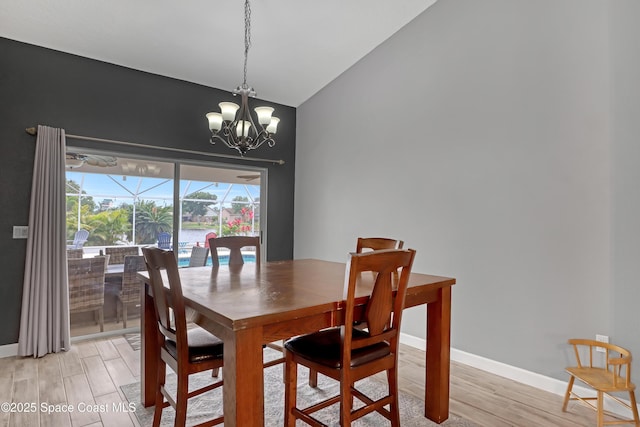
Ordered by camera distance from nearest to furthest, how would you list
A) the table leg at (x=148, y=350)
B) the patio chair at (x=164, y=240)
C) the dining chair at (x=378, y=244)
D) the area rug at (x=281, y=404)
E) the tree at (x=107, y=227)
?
the area rug at (x=281, y=404), the table leg at (x=148, y=350), the dining chair at (x=378, y=244), the tree at (x=107, y=227), the patio chair at (x=164, y=240)

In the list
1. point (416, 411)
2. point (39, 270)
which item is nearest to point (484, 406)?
point (416, 411)

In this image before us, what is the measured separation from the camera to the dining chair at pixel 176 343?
162 cm

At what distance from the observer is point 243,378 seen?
4.40 feet

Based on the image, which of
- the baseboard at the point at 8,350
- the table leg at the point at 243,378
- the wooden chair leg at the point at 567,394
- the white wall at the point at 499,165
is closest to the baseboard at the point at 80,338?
the baseboard at the point at 8,350

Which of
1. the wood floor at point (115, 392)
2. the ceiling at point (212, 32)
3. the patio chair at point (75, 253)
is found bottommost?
the wood floor at point (115, 392)

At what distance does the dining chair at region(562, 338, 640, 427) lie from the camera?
1986mm

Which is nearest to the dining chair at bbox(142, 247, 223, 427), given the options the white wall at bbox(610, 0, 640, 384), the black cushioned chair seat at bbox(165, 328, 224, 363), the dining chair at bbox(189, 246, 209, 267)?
the black cushioned chair seat at bbox(165, 328, 224, 363)

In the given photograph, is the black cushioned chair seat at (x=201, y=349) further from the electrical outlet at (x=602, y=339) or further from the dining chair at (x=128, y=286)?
the electrical outlet at (x=602, y=339)

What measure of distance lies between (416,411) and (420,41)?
10.7ft

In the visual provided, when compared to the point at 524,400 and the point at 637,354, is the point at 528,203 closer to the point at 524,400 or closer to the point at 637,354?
the point at 637,354

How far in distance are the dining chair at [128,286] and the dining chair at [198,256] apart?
0.59 meters

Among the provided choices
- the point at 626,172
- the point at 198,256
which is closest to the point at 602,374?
the point at 626,172

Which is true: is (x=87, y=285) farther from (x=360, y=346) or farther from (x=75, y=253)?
(x=360, y=346)

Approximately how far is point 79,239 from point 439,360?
3.46 metres
